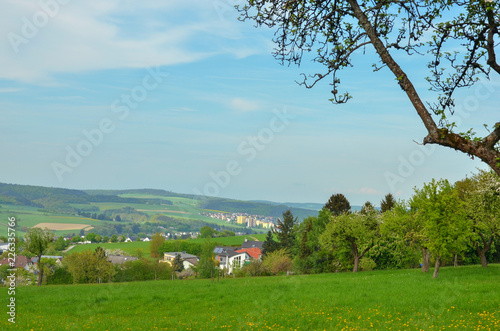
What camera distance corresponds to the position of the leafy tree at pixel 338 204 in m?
70.4

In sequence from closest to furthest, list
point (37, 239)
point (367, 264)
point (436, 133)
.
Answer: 1. point (436, 133)
2. point (37, 239)
3. point (367, 264)

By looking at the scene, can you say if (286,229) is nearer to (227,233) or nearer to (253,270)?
(253,270)

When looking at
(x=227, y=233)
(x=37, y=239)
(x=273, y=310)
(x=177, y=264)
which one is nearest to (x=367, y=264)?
(x=37, y=239)

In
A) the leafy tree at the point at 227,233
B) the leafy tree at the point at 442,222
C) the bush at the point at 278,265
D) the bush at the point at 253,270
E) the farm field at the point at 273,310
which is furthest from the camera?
the leafy tree at the point at 227,233

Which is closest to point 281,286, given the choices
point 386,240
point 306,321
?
point 306,321

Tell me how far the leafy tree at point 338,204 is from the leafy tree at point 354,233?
20664 millimetres

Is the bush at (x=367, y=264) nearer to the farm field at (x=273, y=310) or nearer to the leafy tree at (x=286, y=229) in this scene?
the farm field at (x=273, y=310)

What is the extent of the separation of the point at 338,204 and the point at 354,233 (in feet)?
80.9

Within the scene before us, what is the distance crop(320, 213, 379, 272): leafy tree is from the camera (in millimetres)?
46281

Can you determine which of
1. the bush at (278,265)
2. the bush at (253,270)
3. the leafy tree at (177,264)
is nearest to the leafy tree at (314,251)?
the bush at (278,265)

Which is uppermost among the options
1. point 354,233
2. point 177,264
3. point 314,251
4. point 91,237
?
point 354,233

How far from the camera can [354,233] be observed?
46.0m

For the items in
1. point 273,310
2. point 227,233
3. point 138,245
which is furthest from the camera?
point 227,233

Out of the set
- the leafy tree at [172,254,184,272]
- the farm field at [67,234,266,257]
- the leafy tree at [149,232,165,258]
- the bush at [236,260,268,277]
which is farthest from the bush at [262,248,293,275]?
the farm field at [67,234,266,257]
